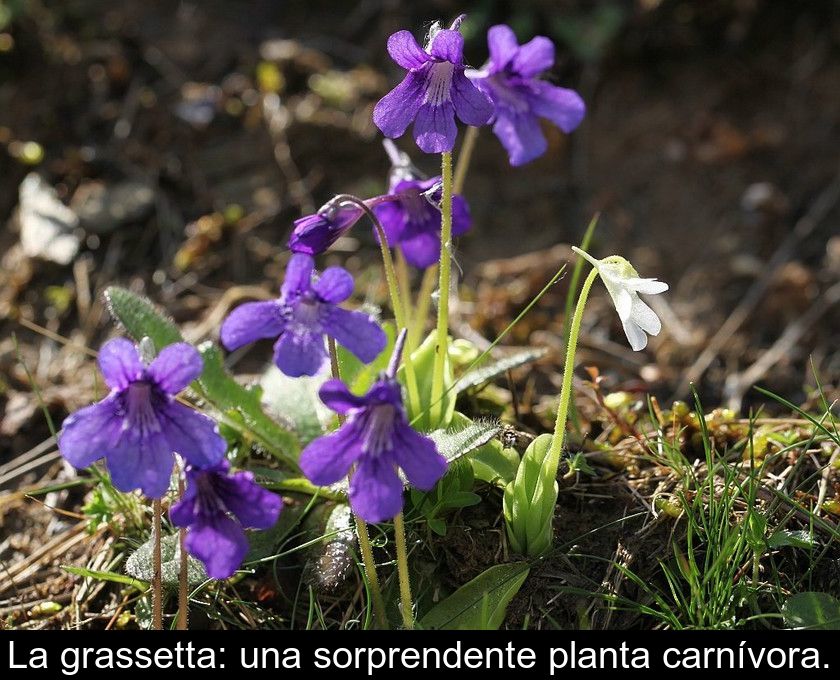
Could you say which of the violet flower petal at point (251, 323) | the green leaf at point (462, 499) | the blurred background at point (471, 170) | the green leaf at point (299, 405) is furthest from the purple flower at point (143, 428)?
the blurred background at point (471, 170)

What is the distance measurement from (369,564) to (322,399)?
23.2 inches

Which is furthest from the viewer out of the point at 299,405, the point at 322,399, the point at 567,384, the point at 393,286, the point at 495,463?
the point at 299,405

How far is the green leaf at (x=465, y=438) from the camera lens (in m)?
2.53

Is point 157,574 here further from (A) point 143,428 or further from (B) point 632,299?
(B) point 632,299

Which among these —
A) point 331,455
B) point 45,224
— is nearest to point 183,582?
point 331,455

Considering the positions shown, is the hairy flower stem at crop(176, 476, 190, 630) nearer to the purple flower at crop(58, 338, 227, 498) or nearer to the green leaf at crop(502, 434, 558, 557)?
Result: the purple flower at crop(58, 338, 227, 498)

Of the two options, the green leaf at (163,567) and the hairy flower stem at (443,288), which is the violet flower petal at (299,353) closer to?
the hairy flower stem at (443,288)

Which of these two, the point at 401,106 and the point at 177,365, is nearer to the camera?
the point at 177,365

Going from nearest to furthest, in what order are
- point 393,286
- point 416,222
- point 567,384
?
1. point 567,384
2. point 393,286
3. point 416,222

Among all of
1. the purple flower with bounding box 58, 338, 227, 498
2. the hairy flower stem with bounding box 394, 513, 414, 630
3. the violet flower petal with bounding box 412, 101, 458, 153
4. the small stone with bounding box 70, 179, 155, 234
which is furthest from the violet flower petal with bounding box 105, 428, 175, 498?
the small stone with bounding box 70, 179, 155, 234

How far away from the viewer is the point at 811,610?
2475 millimetres

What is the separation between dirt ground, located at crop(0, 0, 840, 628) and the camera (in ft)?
14.4

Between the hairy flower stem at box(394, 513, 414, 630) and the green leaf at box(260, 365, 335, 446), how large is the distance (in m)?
0.74
